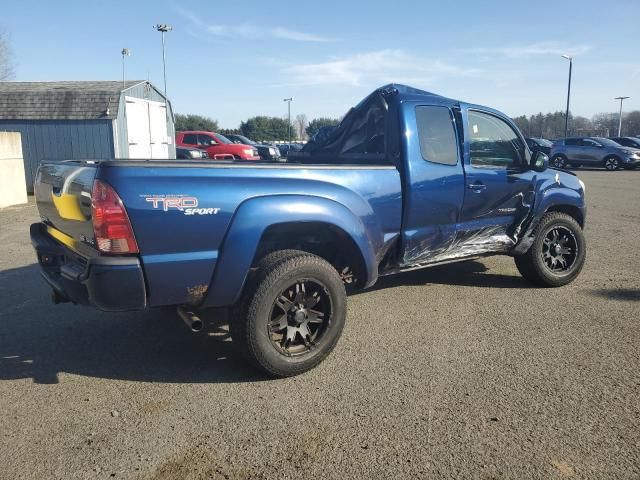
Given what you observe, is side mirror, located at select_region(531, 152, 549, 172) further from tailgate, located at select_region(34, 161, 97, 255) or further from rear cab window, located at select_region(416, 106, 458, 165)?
tailgate, located at select_region(34, 161, 97, 255)

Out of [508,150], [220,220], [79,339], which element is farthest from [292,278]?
[508,150]

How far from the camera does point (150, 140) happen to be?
57.3 feet

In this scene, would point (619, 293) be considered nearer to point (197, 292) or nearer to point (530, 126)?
point (197, 292)

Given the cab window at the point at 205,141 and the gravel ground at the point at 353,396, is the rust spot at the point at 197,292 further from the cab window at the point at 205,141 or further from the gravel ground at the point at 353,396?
the cab window at the point at 205,141

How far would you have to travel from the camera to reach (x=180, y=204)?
3.04m

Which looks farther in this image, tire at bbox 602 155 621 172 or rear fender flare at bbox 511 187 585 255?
tire at bbox 602 155 621 172

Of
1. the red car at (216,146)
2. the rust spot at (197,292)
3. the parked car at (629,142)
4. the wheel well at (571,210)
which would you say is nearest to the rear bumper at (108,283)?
the rust spot at (197,292)

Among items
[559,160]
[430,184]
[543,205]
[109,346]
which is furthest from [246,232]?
[559,160]

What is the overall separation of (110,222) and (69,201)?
65 centimetres

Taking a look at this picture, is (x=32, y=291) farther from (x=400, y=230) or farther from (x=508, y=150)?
(x=508, y=150)

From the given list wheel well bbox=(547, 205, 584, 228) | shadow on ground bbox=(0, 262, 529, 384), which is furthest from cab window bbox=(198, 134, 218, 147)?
wheel well bbox=(547, 205, 584, 228)

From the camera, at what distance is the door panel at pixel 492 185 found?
4.79 m

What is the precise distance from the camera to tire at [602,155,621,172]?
25797 millimetres

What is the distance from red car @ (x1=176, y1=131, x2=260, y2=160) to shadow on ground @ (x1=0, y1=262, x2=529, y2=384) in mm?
14728
